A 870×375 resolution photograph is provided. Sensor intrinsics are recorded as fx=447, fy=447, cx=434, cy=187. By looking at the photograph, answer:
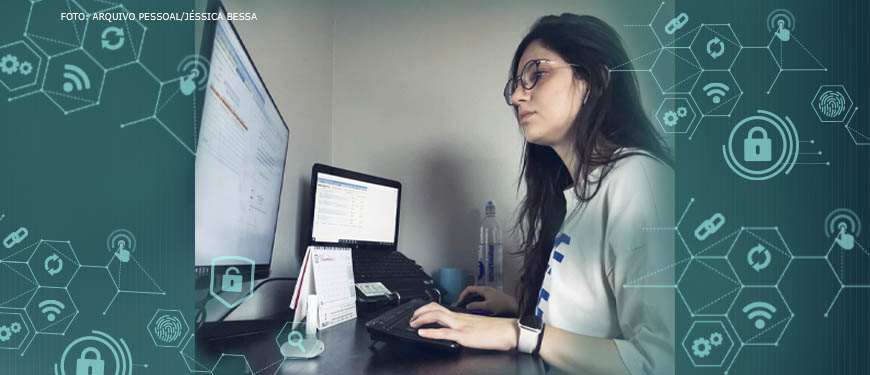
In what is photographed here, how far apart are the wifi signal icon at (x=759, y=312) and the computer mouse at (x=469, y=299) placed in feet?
2.42

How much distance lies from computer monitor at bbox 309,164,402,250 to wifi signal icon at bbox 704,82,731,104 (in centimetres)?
88

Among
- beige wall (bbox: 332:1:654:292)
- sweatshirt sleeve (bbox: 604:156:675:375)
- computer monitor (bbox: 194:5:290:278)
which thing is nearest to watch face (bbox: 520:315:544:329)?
sweatshirt sleeve (bbox: 604:156:675:375)

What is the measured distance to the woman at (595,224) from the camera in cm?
65

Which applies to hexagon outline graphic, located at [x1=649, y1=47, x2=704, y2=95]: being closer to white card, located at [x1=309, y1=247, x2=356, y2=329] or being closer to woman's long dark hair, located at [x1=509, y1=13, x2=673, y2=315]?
woman's long dark hair, located at [x1=509, y1=13, x2=673, y2=315]

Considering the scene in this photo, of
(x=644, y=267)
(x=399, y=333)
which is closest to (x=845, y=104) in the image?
(x=644, y=267)


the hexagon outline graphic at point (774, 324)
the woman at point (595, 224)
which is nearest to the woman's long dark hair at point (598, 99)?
the woman at point (595, 224)

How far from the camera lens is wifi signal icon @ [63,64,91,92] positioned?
1.60 feet

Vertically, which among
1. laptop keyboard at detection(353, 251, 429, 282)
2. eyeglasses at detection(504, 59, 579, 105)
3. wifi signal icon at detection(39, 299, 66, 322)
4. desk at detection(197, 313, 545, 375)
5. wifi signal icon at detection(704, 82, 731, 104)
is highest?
eyeglasses at detection(504, 59, 579, 105)

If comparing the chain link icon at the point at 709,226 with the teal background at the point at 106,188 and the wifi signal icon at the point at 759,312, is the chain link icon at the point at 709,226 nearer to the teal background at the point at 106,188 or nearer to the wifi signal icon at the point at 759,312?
the wifi signal icon at the point at 759,312

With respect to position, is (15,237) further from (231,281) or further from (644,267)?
(644,267)

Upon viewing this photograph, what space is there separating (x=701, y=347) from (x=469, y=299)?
718 millimetres

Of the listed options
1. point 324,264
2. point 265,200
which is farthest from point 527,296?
point 265,200

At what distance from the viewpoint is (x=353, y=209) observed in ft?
4.37

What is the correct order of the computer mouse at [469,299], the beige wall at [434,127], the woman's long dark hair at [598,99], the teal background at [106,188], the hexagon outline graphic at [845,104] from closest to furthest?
the teal background at [106,188]
the hexagon outline graphic at [845,104]
the woman's long dark hair at [598,99]
the computer mouse at [469,299]
the beige wall at [434,127]
